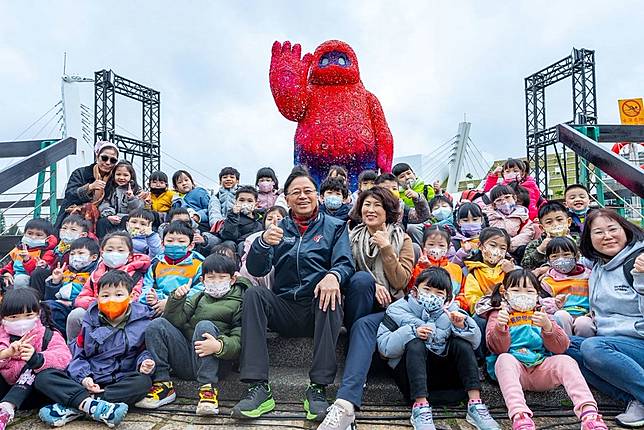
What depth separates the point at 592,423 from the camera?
73.9 inches

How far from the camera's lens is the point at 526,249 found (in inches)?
127

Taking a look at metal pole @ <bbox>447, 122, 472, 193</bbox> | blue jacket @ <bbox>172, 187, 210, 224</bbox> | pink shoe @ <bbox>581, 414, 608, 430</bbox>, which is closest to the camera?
pink shoe @ <bbox>581, 414, 608, 430</bbox>

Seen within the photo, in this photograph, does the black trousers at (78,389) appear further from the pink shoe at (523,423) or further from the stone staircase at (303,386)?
the pink shoe at (523,423)

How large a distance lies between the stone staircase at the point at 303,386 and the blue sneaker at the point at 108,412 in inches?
14.4

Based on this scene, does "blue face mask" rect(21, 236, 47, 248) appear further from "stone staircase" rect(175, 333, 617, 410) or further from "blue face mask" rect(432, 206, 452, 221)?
"blue face mask" rect(432, 206, 452, 221)

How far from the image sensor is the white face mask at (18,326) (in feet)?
7.41

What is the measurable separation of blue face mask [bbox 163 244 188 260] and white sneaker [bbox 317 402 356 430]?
1.48m

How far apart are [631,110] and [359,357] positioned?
13.0m

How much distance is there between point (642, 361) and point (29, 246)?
3.77 metres

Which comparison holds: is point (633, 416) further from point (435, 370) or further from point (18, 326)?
point (18, 326)

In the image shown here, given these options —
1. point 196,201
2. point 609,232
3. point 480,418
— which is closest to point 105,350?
point 480,418

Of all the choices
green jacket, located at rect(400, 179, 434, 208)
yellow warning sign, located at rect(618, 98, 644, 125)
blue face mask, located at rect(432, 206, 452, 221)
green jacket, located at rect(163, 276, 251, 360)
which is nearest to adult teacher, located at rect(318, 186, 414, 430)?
green jacket, located at rect(163, 276, 251, 360)

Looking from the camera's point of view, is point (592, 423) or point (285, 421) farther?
point (285, 421)

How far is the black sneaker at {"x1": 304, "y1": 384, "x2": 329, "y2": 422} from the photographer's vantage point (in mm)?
2047
